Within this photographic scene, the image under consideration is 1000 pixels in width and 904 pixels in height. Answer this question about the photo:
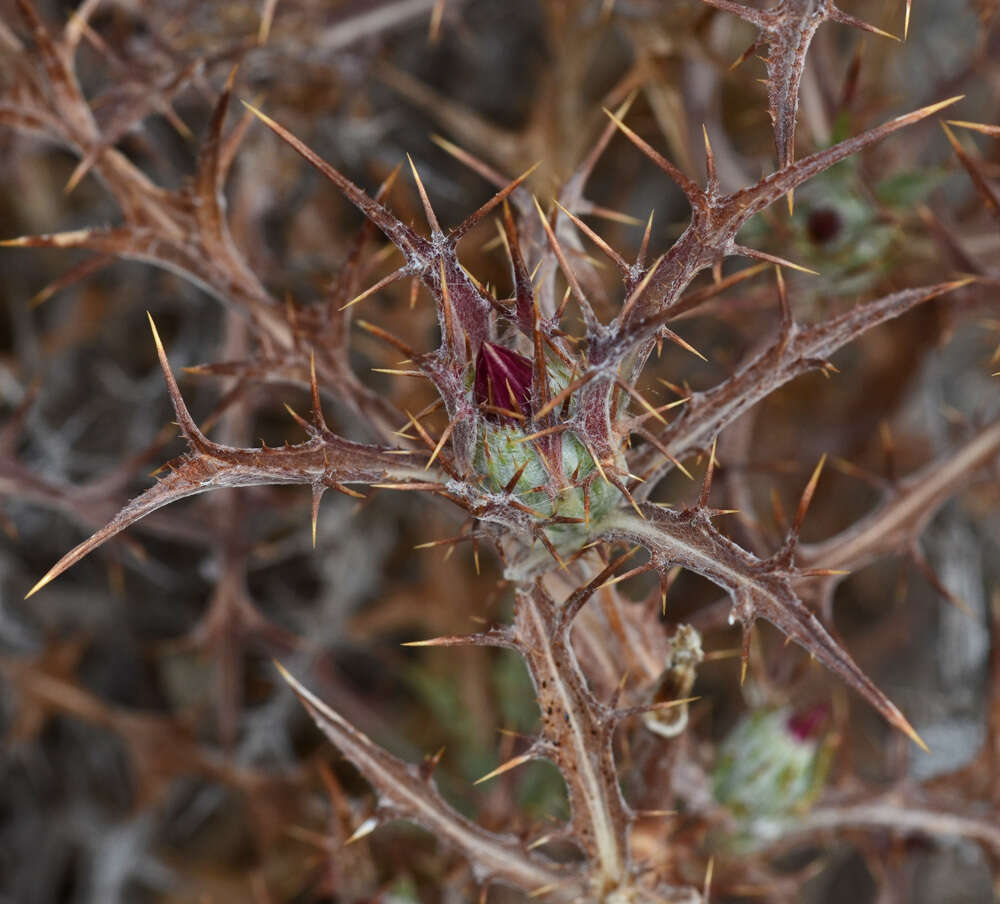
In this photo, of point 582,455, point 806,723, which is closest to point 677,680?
point 582,455

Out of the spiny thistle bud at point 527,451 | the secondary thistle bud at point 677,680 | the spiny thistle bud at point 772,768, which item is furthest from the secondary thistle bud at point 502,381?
the spiny thistle bud at point 772,768

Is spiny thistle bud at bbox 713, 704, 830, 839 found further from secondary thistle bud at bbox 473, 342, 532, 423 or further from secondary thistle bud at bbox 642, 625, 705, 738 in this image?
secondary thistle bud at bbox 473, 342, 532, 423

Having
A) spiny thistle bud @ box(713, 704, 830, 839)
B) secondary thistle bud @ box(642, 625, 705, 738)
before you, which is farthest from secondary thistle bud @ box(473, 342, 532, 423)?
spiny thistle bud @ box(713, 704, 830, 839)

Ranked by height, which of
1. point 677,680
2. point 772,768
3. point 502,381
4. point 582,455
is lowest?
point 772,768

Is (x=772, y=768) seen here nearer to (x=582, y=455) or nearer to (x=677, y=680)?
(x=677, y=680)

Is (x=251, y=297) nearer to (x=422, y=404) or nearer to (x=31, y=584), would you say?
(x=422, y=404)

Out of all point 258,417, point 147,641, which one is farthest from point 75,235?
point 147,641

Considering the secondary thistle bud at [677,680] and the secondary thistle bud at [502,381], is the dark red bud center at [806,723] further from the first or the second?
the secondary thistle bud at [502,381]
